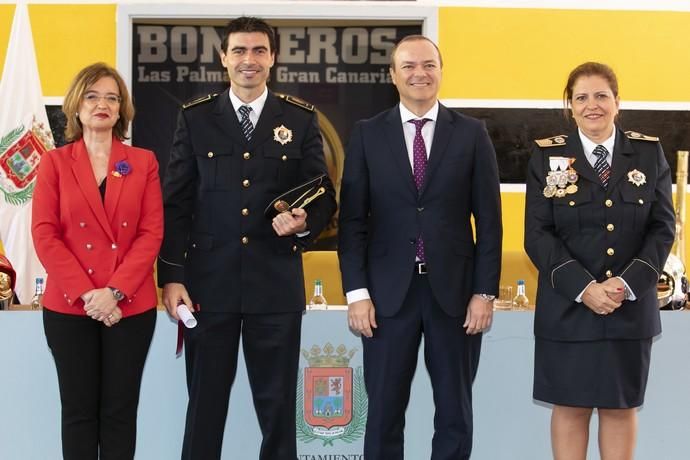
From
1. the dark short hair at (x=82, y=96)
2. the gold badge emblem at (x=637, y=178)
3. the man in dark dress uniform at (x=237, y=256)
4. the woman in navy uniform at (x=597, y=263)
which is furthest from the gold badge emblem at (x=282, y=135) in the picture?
the gold badge emblem at (x=637, y=178)

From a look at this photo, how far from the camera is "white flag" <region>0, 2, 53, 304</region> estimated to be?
4.69 meters

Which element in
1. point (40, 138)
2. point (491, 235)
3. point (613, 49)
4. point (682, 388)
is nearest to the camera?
point (491, 235)

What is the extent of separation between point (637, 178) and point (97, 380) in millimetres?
1819

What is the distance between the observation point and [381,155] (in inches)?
109

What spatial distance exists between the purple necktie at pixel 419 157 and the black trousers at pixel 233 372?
0.53m

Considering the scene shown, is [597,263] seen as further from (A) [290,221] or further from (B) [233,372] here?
(B) [233,372]

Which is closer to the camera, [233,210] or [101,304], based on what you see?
[101,304]

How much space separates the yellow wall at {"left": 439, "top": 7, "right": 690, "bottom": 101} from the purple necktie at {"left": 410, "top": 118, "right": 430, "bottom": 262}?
2365 mm

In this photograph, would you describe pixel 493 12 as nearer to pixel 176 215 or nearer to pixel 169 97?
pixel 169 97

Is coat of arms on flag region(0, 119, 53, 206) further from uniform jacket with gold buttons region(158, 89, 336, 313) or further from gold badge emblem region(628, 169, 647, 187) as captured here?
gold badge emblem region(628, 169, 647, 187)

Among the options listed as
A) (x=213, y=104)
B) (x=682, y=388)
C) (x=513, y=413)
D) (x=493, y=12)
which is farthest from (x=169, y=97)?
(x=682, y=388)

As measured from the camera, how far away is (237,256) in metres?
2.77

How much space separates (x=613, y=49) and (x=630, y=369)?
2871mm

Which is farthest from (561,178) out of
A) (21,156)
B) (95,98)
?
(21,156)
